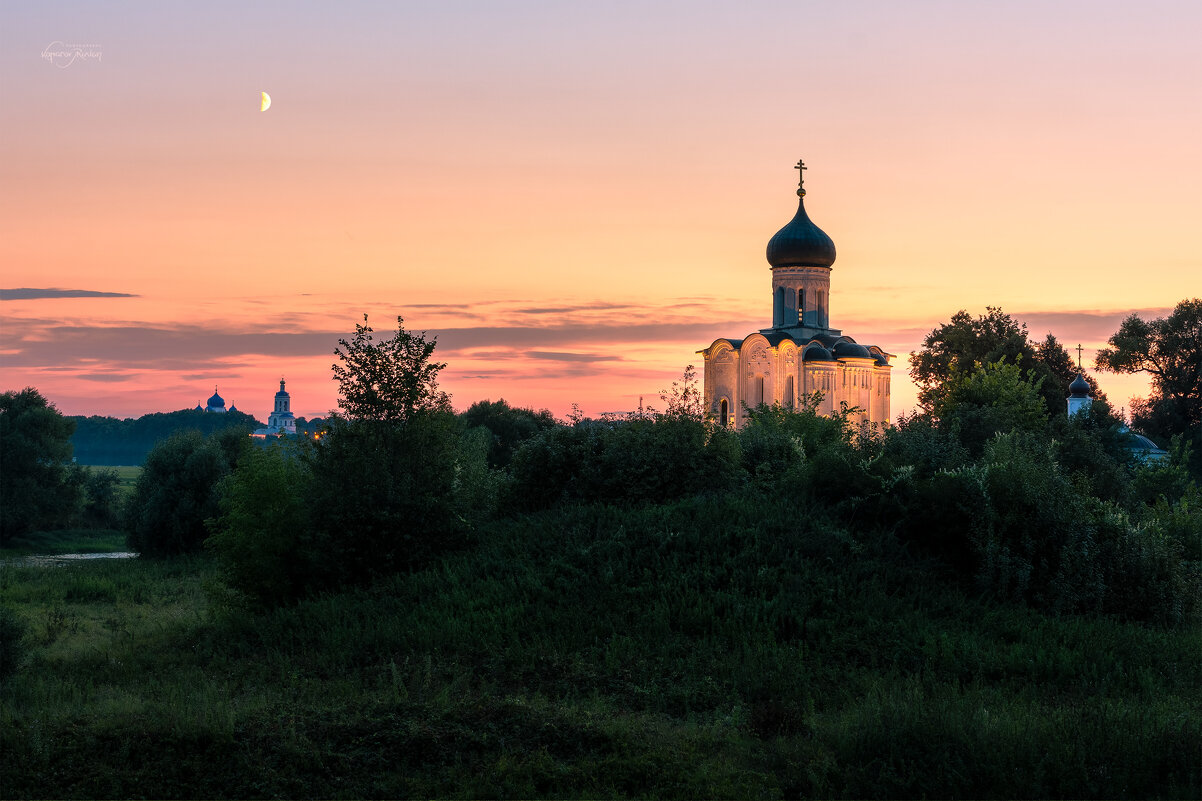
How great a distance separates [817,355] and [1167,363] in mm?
29235

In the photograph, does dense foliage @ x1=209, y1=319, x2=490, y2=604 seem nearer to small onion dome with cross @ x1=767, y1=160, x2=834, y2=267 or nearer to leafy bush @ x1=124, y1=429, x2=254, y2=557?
leafy bush @ x1=124, y1=429, x2=254, y2=557

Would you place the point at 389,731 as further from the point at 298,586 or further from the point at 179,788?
the point at 298,586

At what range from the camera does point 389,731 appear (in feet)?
43.0

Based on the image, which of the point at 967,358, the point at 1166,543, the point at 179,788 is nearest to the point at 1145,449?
the point at 967,358

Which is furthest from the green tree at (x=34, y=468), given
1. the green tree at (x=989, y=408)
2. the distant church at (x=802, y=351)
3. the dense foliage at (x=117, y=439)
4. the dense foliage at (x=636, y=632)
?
the dense foliage at (x=117, y=439)

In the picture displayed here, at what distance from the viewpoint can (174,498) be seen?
47.4 metres

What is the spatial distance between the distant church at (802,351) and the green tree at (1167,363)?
20905 mm

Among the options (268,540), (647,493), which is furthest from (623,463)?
(268,540)

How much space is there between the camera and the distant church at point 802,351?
186 ft

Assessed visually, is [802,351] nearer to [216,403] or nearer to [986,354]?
[986,354]

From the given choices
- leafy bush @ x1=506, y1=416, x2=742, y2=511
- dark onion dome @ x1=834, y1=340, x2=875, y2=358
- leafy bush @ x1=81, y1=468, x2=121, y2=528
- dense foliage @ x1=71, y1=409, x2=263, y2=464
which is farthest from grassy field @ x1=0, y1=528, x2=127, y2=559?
dense foliage @ x1=71, y1=409, x2=263, y2=464

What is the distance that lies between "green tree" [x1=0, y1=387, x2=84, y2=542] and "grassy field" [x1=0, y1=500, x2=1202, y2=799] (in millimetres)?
34562

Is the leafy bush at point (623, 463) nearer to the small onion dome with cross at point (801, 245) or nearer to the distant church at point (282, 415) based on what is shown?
the small onion dome with cross at point (801, 245)

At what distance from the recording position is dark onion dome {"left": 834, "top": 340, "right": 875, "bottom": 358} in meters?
56.9
